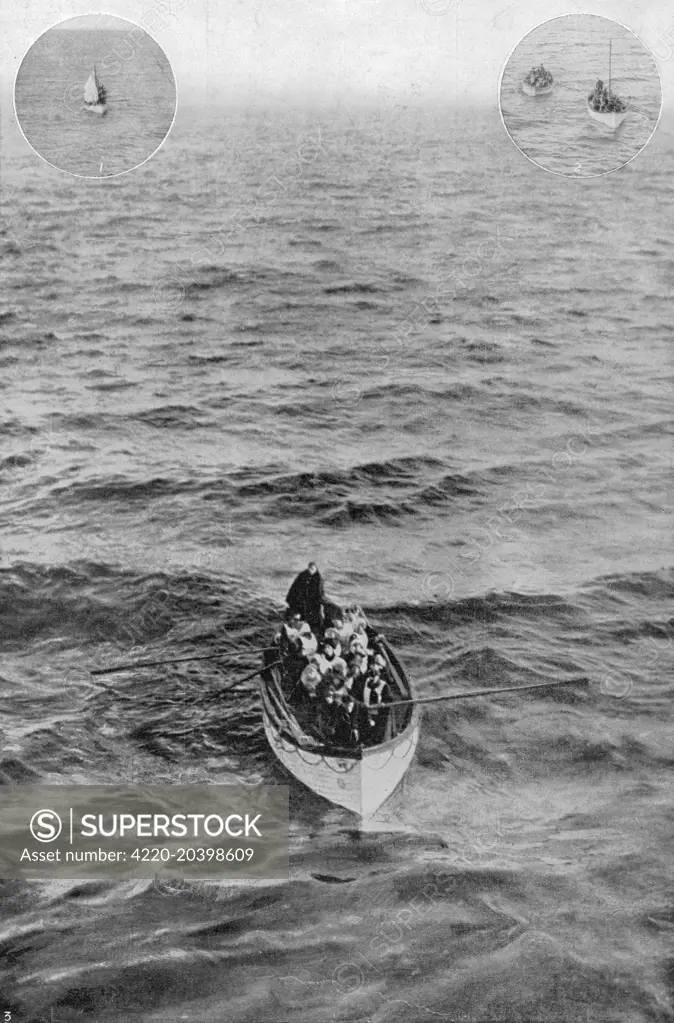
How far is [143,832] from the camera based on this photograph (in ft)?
29.2

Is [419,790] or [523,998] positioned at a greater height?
[419,790]

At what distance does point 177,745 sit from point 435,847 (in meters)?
2.63

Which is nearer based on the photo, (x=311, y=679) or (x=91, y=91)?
(x=311, y=679)

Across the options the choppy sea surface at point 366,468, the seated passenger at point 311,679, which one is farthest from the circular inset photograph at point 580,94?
the seated passenger at point 311,679

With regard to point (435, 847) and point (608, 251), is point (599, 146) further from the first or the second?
point (435, 847)

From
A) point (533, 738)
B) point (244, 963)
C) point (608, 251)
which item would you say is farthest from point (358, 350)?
point (244, 963)

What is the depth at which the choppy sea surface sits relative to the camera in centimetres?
915

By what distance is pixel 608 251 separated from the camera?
1100 centimetres

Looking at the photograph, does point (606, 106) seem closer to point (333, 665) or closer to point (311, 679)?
point (333, 665)

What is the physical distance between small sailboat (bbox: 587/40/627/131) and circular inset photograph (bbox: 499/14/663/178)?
1 centimetres

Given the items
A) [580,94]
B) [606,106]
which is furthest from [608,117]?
[580,94]

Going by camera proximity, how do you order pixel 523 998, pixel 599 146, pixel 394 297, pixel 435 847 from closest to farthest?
1. pixel 523 998
2. pixel 435 847
3. pixel 599 146
4. pixel 394 297

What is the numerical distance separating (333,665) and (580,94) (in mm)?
6466

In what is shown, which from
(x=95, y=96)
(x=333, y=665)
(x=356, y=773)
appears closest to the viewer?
(x=356, y=773)
